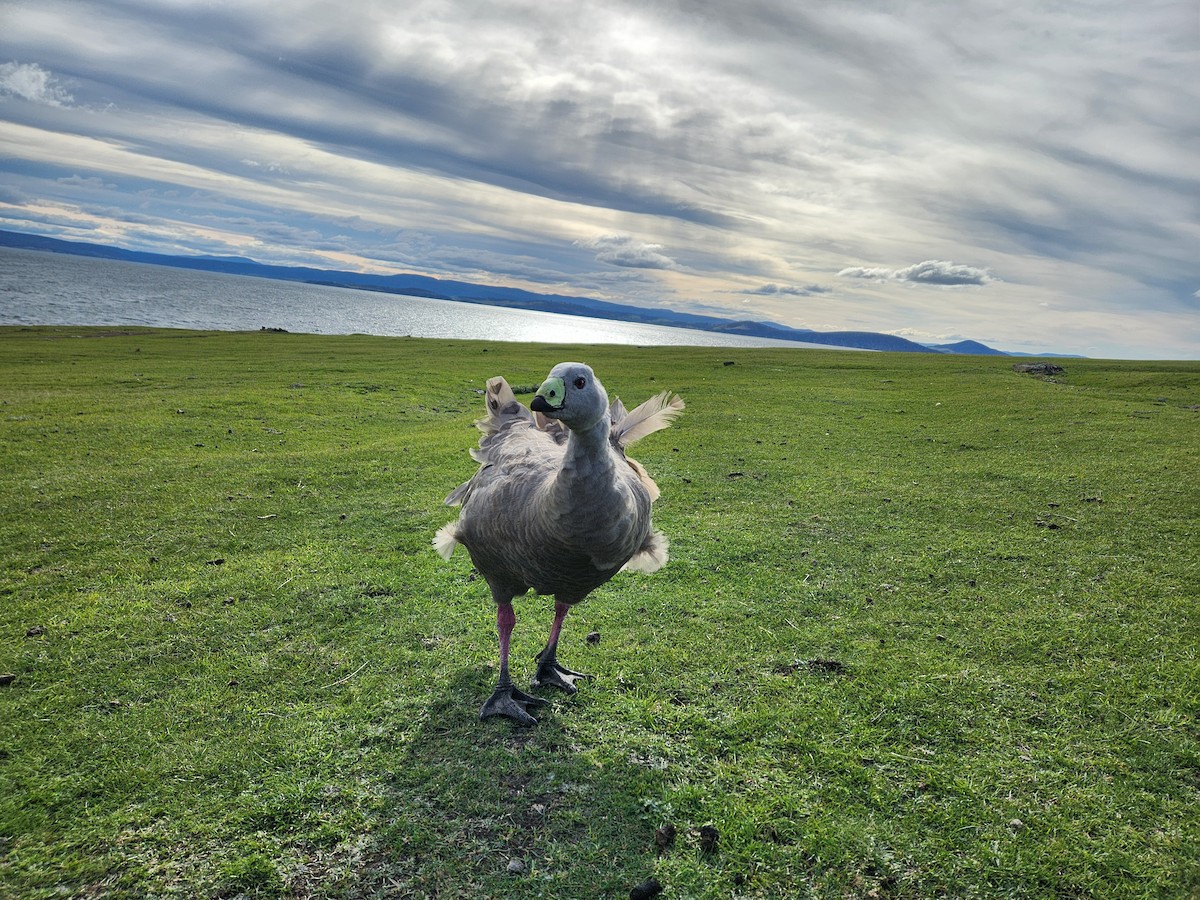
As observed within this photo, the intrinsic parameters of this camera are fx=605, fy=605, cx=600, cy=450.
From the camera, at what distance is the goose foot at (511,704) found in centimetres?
564

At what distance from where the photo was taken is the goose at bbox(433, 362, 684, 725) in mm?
4715

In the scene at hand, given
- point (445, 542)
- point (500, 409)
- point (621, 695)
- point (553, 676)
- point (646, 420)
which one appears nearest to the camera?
point (621, 695)

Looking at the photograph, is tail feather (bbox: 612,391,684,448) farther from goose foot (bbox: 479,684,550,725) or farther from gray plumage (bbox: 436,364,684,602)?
goose foot (bbox: 479,684,550,725)

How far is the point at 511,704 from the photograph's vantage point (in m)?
5.77

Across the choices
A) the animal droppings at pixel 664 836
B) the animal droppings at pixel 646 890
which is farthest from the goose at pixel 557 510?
the animal droppings at pixel 646 890

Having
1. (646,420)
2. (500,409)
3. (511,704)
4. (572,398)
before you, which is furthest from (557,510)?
(500,409)

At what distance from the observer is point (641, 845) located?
4.35 metres

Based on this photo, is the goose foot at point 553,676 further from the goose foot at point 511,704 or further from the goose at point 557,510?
the goose foot at point 511,704

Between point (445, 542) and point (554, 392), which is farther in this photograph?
point (445, 542)

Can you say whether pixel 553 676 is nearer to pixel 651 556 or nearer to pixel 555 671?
pixel 555 671

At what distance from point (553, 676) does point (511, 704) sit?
0.67 meters

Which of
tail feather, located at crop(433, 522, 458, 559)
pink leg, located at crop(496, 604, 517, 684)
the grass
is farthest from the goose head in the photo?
the grass

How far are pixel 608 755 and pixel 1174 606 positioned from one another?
7005 mm

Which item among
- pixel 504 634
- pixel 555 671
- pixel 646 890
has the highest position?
pixel 504 634
